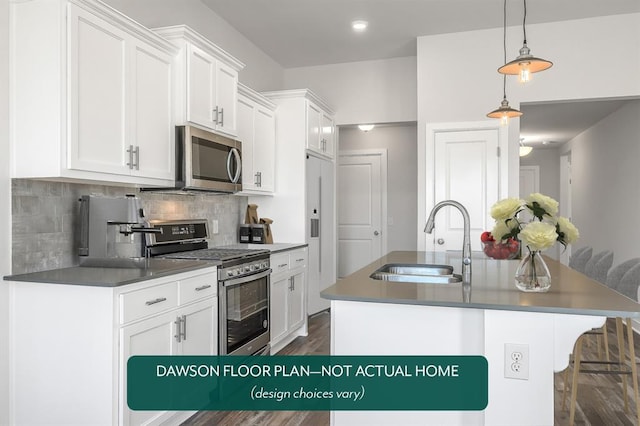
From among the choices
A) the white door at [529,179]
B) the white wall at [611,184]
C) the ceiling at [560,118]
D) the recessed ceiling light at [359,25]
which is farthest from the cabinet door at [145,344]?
the white door at [529,179]

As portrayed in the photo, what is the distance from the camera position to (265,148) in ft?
14.4

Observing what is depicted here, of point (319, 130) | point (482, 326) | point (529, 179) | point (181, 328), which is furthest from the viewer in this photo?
Answer: point (529, 179)

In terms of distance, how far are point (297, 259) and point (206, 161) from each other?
1.48 metres

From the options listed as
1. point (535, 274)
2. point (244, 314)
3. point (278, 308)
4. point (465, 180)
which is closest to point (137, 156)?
point (244, 314)

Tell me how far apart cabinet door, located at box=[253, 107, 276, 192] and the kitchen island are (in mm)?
2385

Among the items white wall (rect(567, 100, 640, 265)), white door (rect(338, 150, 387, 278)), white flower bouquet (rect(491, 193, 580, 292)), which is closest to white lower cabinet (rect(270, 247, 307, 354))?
white flower bouquet (rect(491, 193, 580, 292))

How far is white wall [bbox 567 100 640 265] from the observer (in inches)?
207

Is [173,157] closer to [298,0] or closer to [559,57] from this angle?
[298,0]

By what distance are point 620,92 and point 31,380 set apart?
491 cm

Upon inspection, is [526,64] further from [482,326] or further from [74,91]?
[74,91]

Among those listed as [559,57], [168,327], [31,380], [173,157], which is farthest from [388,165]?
[31,380]

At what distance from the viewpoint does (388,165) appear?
7.16 m

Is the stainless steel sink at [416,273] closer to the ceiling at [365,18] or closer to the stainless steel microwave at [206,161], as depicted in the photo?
the stainless steel microwave at [206,161]

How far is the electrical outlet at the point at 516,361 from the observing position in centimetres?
155
